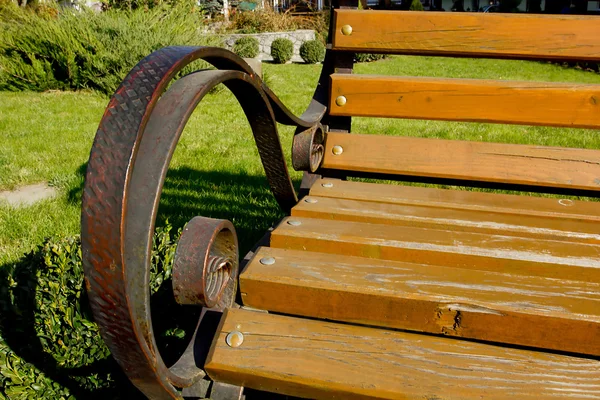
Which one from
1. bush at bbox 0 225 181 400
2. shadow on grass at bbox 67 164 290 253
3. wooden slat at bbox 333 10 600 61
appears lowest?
shadow on grass at bbox 67 164 290 253

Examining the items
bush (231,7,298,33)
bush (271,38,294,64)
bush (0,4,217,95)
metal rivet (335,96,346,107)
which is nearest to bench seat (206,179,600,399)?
metal rivet (335,96,346,107)

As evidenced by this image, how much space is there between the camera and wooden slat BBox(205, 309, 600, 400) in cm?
96

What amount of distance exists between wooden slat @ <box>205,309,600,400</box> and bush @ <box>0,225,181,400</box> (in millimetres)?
898

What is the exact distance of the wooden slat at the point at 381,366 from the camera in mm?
963

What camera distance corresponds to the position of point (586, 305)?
42.9 inches

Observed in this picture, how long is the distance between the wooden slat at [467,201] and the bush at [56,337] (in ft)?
2.46

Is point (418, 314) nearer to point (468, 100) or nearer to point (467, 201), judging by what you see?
point (467, 201)

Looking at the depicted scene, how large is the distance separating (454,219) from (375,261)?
407 mm

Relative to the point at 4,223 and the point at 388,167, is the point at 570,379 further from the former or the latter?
the point at 4,223

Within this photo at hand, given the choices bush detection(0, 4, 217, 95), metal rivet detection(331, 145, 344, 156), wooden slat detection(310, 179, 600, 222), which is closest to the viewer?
wooden slat detection(310, 179, 600, 222)

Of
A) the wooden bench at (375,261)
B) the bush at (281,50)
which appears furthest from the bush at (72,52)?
the wooden bench at (375,261)

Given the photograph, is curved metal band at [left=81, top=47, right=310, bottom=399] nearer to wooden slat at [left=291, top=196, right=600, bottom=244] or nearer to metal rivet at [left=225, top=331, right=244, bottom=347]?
metal rivet at [left=225, top=331, right=244, bottom=347]

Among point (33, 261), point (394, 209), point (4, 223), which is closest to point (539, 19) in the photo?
point (394, 209)

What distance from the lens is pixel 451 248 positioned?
4.42 ft
